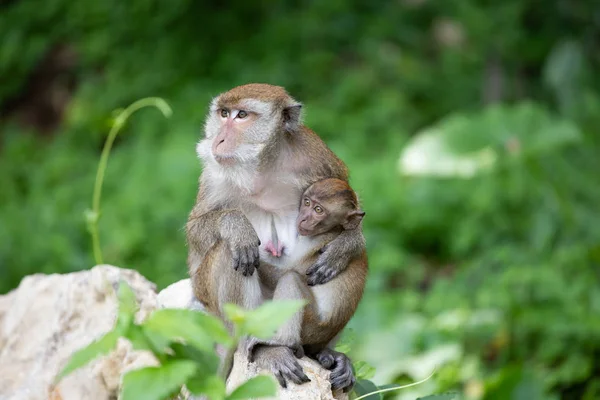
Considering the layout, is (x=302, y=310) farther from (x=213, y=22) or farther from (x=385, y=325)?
(x=213, y=22)

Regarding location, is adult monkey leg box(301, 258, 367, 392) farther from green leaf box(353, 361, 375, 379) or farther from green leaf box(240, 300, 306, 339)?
green leaf box(240, 300, 306, 339)

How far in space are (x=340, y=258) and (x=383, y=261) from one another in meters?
3.65

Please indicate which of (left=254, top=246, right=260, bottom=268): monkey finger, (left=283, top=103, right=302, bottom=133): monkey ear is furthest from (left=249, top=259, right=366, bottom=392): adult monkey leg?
(left=283, top=103, right=302, bottom=133): monkey ear

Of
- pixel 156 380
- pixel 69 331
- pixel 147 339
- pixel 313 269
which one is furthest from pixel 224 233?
pixel 156 380

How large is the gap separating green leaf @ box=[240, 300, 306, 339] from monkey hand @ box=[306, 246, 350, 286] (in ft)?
5.75

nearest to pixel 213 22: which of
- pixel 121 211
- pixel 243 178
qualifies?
pixel 121 211

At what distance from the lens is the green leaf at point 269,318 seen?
7.58 ft

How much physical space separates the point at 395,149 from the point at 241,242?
576 centimetres

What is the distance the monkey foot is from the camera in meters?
4.31

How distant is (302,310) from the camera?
404cm

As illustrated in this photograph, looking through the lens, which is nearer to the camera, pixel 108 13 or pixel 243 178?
pixel 243 178

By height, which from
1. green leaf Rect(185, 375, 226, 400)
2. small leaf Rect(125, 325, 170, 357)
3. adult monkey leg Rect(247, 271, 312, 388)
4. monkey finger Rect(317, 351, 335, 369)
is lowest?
monkey finger Rect(317, 351, 335, 369)

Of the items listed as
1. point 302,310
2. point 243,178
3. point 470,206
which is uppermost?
point 243,178

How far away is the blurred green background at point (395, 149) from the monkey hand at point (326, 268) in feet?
6.02
